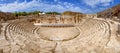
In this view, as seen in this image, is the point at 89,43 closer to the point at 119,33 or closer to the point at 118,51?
the point at 119,33

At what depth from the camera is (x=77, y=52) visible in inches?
548

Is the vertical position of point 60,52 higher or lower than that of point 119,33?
lower

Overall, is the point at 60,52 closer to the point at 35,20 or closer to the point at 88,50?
the point at 88,50

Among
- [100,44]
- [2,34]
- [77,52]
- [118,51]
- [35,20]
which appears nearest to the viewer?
[118,51]

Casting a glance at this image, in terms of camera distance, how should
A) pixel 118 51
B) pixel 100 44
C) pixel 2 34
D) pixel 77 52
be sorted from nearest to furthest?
pixel 118 51 < pixel 77 52 < pixel 100 44 < pixel 2 34

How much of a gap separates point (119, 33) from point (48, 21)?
29167mm

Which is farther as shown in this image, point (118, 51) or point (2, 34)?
point (2, 34)

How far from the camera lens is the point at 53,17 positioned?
4478 centimetres

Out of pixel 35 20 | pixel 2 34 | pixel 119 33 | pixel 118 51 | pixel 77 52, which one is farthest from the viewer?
pixel 35 20

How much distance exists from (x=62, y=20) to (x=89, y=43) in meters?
28.8

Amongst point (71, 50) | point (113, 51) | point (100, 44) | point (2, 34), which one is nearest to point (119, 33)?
point (100, 44)

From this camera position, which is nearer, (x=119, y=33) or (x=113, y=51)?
(x=113, y=51)

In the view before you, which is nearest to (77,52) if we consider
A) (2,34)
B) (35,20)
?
(2,34)

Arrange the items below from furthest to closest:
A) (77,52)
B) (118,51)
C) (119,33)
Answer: (119,33)
(77,52)
(118,51)
